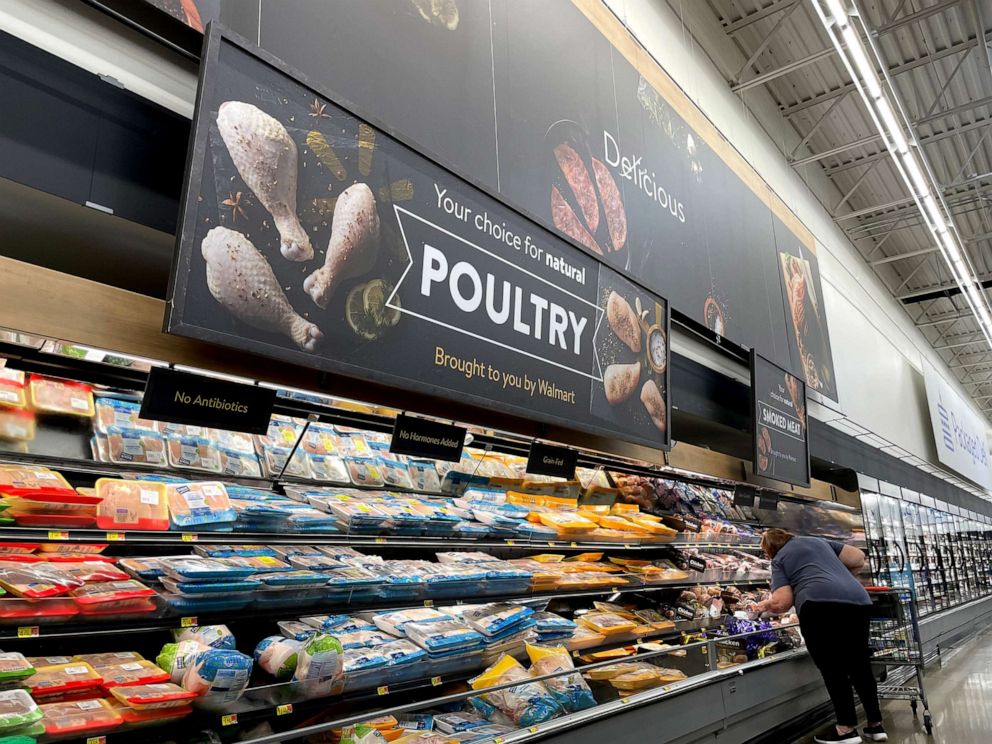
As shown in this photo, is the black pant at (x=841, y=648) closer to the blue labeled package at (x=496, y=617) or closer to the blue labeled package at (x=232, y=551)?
the blue labeled package at (x=496, y=617)

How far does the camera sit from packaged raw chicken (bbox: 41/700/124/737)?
1525 millimetres

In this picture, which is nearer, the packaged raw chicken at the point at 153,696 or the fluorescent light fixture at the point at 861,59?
the packaged raw chicken at the point at 153,696

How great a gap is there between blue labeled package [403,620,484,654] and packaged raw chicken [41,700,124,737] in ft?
3.41

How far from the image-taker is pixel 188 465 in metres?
2.47

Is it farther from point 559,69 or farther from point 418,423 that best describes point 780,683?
point 559,69

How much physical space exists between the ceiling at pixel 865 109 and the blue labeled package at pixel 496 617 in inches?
257

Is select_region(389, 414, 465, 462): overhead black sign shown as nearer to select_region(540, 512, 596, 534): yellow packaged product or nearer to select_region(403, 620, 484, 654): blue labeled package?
select_region(403, 620, 484, 654): blue labeled package

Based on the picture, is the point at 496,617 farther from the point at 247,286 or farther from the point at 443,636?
the point at 247,286

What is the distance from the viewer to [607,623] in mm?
3582

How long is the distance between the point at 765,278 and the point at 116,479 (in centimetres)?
566

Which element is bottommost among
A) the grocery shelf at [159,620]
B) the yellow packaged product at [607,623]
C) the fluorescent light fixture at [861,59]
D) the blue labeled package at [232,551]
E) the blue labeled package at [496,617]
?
the yellow packaged product at [607,623]

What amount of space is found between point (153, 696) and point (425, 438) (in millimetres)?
1115

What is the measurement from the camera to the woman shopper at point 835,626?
4.26 metres

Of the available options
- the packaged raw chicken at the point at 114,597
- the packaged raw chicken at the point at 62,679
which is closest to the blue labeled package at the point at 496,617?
the packaged raw chicken at the point at 114,597
